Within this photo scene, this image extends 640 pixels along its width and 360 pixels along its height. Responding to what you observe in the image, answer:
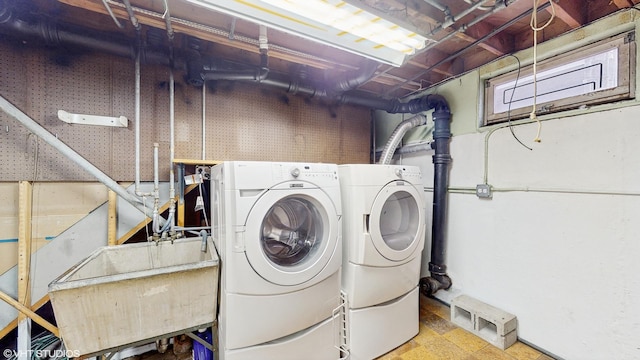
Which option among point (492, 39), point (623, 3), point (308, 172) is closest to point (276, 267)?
point (308, 172)

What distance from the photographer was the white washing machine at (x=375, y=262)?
1.66 m

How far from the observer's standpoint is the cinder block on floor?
1795 millimetres

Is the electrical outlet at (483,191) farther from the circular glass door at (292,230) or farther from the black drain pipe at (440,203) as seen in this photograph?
the circular glass door at (292,230)

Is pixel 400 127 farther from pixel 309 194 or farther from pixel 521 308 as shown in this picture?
pixel 521 308

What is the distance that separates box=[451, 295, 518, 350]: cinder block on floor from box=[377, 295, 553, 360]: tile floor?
0.15ft

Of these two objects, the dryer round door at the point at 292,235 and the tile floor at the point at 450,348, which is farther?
the tile floor at the point at 450,348

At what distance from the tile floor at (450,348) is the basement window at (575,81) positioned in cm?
174

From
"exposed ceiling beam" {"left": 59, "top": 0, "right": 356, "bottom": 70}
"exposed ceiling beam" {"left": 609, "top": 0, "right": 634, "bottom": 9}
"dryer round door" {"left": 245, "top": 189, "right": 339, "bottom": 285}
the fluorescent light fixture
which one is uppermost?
"exposed ceiling beam" {"left": 609, "top": 0, "right": 634, "bottom": 9}

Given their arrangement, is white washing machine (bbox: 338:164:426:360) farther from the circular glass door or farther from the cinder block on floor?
the cinder block on floor

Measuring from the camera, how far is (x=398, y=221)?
2.13 meters

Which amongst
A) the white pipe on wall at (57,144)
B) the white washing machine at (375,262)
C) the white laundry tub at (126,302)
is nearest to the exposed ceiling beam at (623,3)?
the white washing machine at (375,262)

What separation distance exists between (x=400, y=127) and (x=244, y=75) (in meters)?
1.66

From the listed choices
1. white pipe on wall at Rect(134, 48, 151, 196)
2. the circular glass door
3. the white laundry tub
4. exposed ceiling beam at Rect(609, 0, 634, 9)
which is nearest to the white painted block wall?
exposed ceiling beam at Rect(609, 0, 634, 9)

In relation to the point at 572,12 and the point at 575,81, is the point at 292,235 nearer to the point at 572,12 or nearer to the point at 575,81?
the point at 575,81
